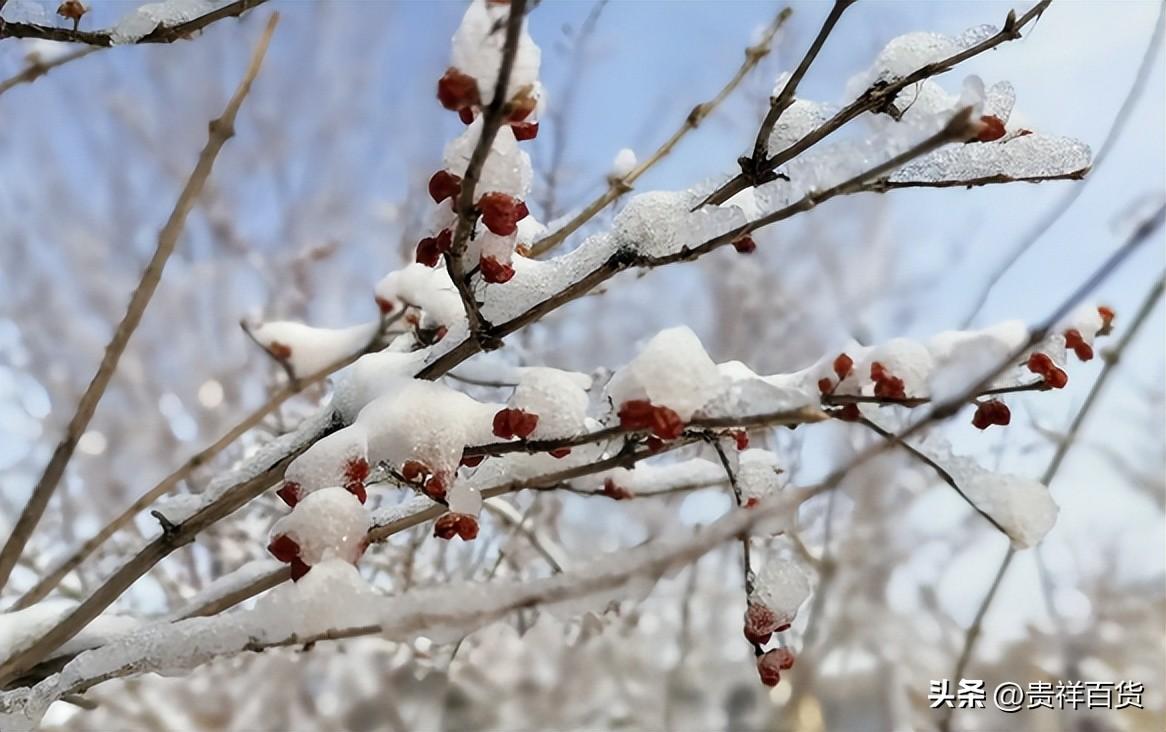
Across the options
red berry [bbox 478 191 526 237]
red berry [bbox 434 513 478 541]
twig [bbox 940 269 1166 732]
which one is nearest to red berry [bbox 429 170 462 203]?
red berry [bbox 478 191 526 237]

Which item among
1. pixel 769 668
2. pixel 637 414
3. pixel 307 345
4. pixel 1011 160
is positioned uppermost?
pixel 307 345

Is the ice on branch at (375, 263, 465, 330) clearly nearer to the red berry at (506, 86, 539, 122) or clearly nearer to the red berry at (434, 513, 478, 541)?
the red berry at (434, 513, 478, 541)

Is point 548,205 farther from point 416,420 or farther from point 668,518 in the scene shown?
point 416,420

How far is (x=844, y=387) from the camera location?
0.74 m

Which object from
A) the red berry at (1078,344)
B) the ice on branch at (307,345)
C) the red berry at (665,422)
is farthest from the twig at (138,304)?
the red berry at (1078,344)

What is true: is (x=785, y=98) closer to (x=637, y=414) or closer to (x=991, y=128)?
(x=991, y=128)

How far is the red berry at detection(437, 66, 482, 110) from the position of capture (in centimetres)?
45

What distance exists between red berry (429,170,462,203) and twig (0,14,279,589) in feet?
1.44

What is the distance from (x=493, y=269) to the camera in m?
0.58

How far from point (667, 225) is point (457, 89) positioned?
25cm

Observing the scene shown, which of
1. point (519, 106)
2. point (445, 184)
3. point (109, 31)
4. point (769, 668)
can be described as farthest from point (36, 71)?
point (769, 668)

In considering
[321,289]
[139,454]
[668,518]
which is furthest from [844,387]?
[139,454]

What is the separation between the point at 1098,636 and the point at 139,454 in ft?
13.5

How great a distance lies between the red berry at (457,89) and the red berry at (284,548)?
292 millimetres
